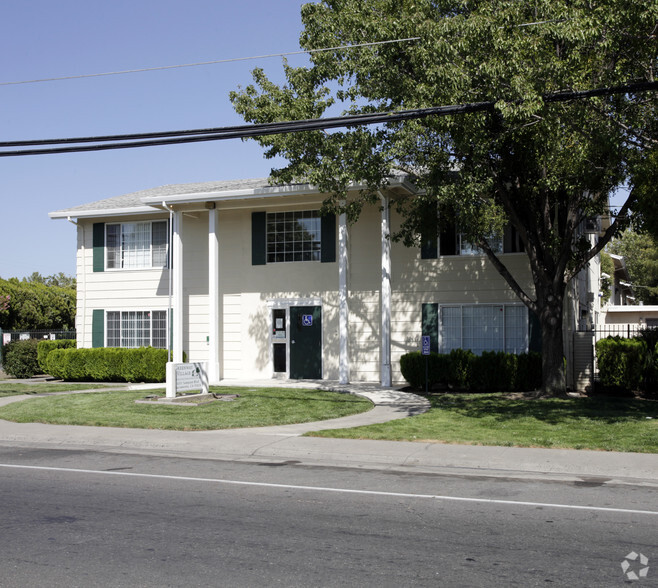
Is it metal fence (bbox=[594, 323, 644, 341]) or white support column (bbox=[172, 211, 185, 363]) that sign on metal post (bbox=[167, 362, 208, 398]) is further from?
metal fence (bbox=[594, 323, 644, 341])

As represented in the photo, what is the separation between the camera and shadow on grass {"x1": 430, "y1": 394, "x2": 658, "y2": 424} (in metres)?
14.1

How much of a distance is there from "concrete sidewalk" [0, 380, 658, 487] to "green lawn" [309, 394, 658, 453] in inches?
17.3

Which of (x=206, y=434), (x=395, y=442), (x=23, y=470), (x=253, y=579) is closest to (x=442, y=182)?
(x=395, y=442)

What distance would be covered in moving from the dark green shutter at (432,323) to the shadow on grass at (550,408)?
2.84 metres

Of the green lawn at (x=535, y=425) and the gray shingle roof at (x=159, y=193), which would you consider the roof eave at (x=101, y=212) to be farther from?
the green lawn at (x=535, y=425)

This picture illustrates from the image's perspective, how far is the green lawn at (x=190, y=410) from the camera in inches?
554

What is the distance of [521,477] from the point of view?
9.55 metres

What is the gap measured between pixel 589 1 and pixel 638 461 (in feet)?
25.2

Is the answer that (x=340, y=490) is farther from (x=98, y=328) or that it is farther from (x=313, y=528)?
(x=98, y=328)

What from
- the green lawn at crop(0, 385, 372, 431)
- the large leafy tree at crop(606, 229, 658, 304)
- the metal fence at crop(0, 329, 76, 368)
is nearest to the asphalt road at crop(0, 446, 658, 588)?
the green lawn at crop(0, 385, 372, 431)

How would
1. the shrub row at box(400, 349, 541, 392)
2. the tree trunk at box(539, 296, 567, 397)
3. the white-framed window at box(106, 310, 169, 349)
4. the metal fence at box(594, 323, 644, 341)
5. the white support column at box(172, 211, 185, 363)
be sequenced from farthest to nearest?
the white-framed window at box(106, 310, 169, 349), the white support column at box(172, 211, 185, 363), the metal fence at box(594, 323, 644, 341), the shrub row at box(400, 349, 541, 392), the tree trunk at box(539, 296, 567, 397)

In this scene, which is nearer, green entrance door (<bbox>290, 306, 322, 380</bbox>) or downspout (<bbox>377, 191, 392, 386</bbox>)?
downspout (<bbox>377, 191, 392, 386</bbox>)

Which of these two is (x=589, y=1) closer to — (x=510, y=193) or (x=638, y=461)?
(x=510, y=193)

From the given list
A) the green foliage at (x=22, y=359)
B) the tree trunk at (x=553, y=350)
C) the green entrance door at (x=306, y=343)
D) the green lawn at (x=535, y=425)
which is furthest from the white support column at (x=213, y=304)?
the tree trunk at (x=553, y=350)
